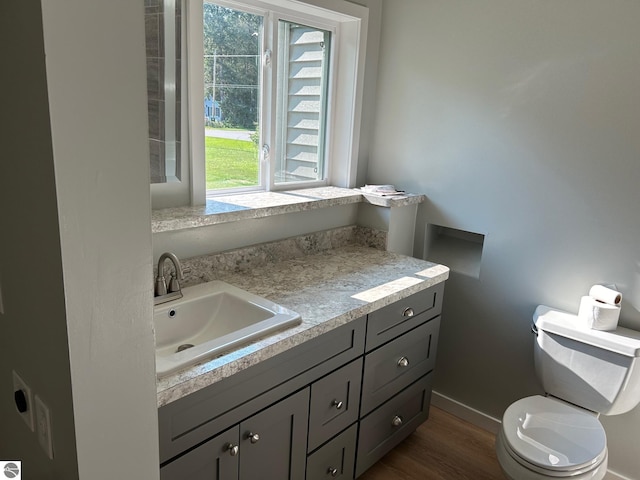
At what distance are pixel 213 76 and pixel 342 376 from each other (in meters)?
1.29

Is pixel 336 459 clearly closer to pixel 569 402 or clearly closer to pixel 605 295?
pixel 569 402

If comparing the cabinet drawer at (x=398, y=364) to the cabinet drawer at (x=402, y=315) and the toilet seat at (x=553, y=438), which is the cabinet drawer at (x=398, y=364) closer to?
the cabinet drawer at (x=402, y=315)

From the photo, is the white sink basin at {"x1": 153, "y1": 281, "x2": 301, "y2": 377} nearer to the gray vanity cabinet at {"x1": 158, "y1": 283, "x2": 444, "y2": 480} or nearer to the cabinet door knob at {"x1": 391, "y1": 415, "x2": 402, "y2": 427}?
the gray vanity cabinet at {"x1": 158, "y1": 283, "x2": 444, "y2": 480}

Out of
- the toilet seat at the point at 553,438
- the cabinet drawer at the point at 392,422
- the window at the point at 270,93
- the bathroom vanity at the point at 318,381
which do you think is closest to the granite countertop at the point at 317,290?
the bathroom vanity at the point at 318,381

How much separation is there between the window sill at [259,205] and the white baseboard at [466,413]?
3.60 ft

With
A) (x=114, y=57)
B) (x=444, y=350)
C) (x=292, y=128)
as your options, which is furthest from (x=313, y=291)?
(x=114, y=57)

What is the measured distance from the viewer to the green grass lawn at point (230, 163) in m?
2.03

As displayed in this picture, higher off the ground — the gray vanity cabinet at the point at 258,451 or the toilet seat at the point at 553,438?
the gray vanity cabinet at the point at 258,451

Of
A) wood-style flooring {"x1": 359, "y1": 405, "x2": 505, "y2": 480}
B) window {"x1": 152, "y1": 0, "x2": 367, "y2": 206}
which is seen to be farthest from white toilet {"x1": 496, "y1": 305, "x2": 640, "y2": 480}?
window {"x1": 152, "y1": 0, "x2": 367, "y2": 206}

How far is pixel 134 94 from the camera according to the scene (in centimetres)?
74

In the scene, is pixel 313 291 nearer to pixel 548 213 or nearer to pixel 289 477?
pixel 289 477

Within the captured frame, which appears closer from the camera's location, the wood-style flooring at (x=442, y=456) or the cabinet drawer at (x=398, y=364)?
the cabinet drawer at (x=398, y=364)

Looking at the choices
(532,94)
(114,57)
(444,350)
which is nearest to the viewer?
(114,57)

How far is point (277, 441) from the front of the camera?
5.03 feet
